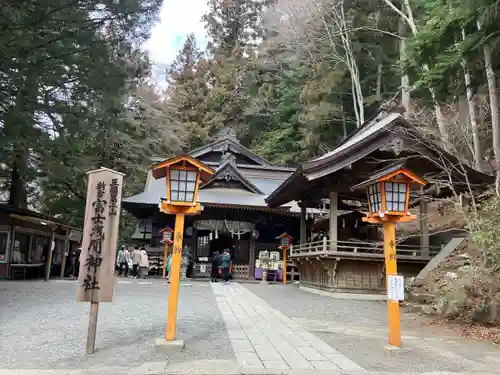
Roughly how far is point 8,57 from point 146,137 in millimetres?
17530

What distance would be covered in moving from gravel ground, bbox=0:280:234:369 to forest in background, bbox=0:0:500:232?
426 centimetres

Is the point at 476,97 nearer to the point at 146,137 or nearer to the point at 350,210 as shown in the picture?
the point at 350,210

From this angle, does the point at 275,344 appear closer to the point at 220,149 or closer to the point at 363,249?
the point at 363,249

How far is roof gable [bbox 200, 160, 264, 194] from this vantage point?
21656mm

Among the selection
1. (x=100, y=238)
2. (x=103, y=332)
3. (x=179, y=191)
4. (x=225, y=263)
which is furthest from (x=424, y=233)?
(x=100, y=238)

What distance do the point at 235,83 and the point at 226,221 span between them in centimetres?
1923

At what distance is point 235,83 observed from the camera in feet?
117

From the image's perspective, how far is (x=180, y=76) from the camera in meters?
38.5

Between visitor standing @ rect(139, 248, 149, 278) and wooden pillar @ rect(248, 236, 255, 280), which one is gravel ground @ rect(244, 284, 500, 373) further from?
visitor standing @ rect(139, 248, 149, 278)

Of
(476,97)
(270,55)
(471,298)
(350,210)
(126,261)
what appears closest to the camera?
(471,298)

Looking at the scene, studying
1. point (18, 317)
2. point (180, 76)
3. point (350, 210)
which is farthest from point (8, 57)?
point (180, 76)

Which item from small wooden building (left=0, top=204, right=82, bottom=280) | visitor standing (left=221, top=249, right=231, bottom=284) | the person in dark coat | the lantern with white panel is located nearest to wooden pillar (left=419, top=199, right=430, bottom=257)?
the lantern with white panel

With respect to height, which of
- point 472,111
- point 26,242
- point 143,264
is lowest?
point 143,264

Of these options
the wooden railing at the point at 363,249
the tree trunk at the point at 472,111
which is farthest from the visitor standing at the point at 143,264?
the tree trunk at the point at 472,111
